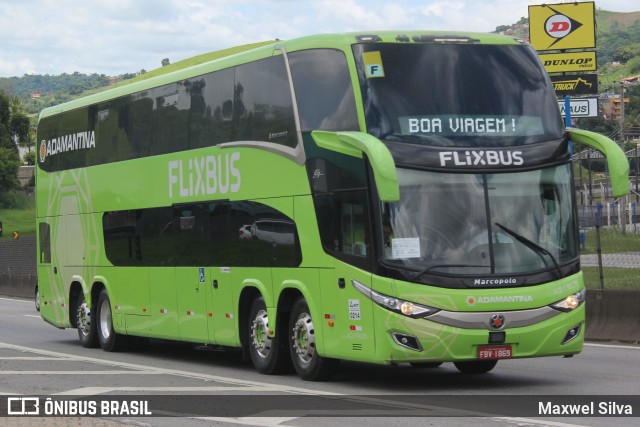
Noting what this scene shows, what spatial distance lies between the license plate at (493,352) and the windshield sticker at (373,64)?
325 cm

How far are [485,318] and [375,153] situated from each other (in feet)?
7.05

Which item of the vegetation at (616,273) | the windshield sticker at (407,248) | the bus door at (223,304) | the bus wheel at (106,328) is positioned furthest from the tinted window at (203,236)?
the vegetation at (616,273)

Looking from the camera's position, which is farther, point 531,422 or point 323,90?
point 323,90

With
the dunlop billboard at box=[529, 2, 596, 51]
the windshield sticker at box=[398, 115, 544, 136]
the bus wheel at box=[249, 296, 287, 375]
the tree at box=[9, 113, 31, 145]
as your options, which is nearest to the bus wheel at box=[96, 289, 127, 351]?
the bus wheel at box=[249, 296, 287, 375]

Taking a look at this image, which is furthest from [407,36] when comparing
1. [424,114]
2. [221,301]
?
[221,301]

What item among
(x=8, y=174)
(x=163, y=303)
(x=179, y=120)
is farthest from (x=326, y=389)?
(x=8, y=174)

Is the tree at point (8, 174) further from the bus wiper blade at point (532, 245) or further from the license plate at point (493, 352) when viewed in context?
the license plate at point (493, 352)

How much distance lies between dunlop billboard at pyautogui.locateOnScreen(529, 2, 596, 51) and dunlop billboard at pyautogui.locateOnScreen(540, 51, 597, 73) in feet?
0.83

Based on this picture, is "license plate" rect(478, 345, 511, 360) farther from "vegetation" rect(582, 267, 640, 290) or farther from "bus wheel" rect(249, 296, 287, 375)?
"vegetation" rect(582, 267, 640, 290)

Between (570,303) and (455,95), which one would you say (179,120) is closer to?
(455,95)

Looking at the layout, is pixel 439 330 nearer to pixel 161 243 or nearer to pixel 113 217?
pixel 161 243

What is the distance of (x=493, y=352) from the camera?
13.7 metres

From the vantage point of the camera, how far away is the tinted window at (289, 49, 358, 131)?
47.5 ft

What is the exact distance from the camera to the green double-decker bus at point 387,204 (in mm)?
13648
